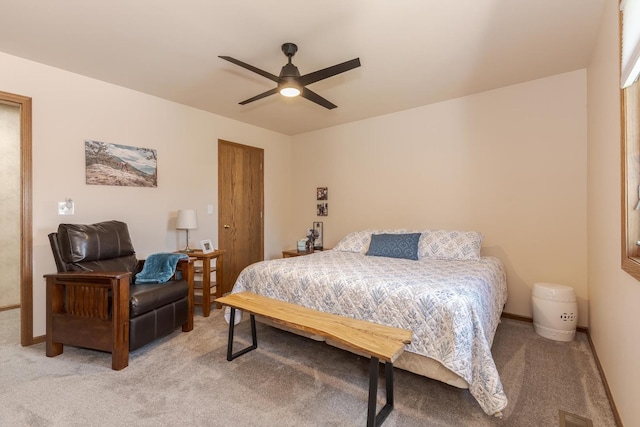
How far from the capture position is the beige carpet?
1.66 metres

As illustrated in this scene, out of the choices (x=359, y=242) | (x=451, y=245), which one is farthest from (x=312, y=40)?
(x=451, y=245)

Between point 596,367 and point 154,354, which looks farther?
point 154,354

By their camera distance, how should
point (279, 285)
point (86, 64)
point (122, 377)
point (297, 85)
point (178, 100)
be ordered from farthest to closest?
point (178, 100)
point (86, 64)
point (279, 285)
point (297, 85)
point (122, 377)

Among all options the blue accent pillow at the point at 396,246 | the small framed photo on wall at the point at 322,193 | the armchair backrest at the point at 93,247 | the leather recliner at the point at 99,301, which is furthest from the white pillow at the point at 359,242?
the armchair backrest at the point at 93,247

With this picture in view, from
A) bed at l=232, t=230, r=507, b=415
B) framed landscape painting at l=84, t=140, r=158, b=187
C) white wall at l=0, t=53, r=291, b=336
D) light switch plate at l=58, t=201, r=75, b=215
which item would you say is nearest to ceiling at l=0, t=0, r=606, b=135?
white wall at l=0, t=53, r=291, b=336

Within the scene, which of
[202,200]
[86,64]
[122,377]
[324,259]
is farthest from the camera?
[202,200]

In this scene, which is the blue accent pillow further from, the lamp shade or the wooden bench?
the lamp shade

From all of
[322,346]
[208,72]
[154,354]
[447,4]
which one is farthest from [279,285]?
[447,4]

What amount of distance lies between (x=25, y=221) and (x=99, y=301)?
1.13m

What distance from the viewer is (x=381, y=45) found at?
2408mm

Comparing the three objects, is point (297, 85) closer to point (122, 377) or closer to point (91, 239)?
point (91, 239)

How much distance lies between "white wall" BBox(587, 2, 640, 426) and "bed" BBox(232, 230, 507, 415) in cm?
64

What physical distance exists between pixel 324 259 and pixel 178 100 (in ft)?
8.67

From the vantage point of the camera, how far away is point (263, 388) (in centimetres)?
194
